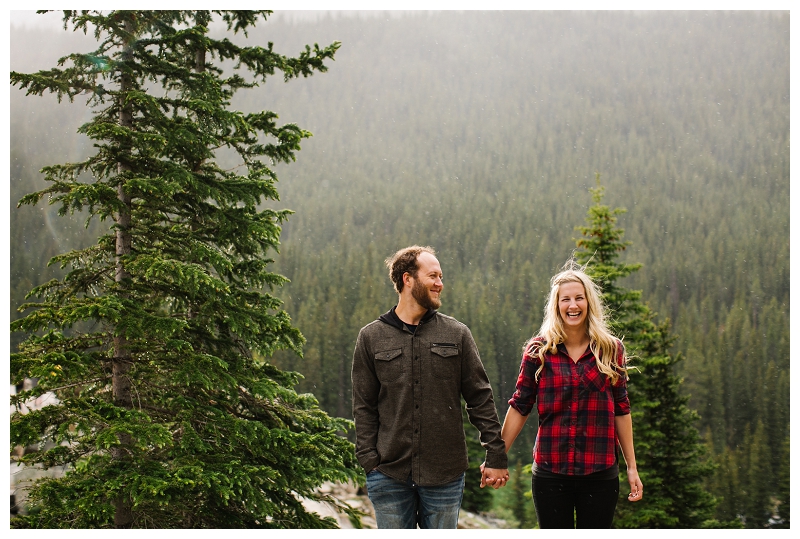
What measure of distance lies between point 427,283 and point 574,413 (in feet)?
4.18

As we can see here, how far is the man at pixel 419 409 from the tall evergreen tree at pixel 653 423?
30.7 ft

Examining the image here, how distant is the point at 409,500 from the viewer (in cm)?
389

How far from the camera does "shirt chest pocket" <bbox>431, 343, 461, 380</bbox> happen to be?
3.88 meters

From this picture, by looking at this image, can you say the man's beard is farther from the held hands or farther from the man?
the held hands

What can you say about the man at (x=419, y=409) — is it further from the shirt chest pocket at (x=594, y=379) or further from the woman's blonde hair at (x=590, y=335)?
the shirt chest pocket at (x=594, y=379)

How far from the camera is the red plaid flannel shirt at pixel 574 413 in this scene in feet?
12.5

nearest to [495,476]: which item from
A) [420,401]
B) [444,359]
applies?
[420,401]

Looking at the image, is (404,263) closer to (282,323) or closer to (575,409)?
(575,409)

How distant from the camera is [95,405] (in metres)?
5.93
